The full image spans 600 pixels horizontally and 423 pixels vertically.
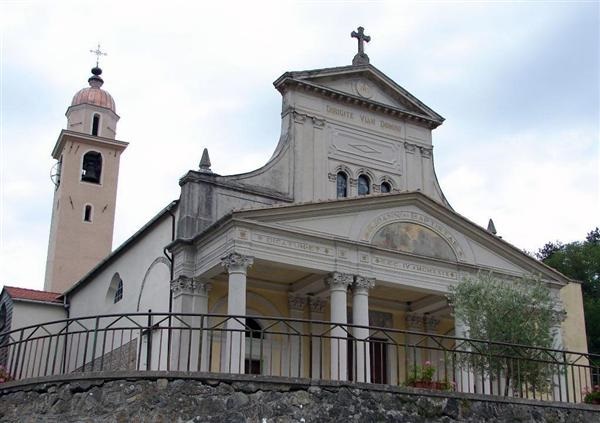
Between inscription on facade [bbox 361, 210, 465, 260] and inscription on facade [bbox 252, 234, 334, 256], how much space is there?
1255 millimetres

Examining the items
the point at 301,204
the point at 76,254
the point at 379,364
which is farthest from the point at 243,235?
the point at 76,254

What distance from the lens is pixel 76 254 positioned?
41344mm

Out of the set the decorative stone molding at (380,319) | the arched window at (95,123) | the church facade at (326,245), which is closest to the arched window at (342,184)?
the church facade at (326,245)

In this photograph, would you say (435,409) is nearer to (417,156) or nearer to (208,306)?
(208,306)

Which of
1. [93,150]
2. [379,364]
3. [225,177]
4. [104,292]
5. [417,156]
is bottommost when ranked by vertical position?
[379,364]

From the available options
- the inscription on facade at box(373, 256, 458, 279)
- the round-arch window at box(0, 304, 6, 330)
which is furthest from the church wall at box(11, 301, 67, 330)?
the inscription on facade at box(373, 256, 458, 279)

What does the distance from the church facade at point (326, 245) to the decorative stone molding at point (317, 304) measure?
0.04m

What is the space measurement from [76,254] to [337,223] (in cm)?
2107

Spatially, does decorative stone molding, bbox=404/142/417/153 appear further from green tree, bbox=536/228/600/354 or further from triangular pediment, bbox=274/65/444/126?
green tree, bbox=536/228/600/354

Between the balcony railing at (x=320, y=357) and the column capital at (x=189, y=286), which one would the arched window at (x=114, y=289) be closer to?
the balcony railing at (x=320, y=357)

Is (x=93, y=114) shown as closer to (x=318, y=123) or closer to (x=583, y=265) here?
(x=318, y=123)

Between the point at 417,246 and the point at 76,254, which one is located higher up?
the point at 76,254

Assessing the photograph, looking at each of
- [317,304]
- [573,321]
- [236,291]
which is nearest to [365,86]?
[317,304]

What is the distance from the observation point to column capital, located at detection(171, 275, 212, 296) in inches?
925
